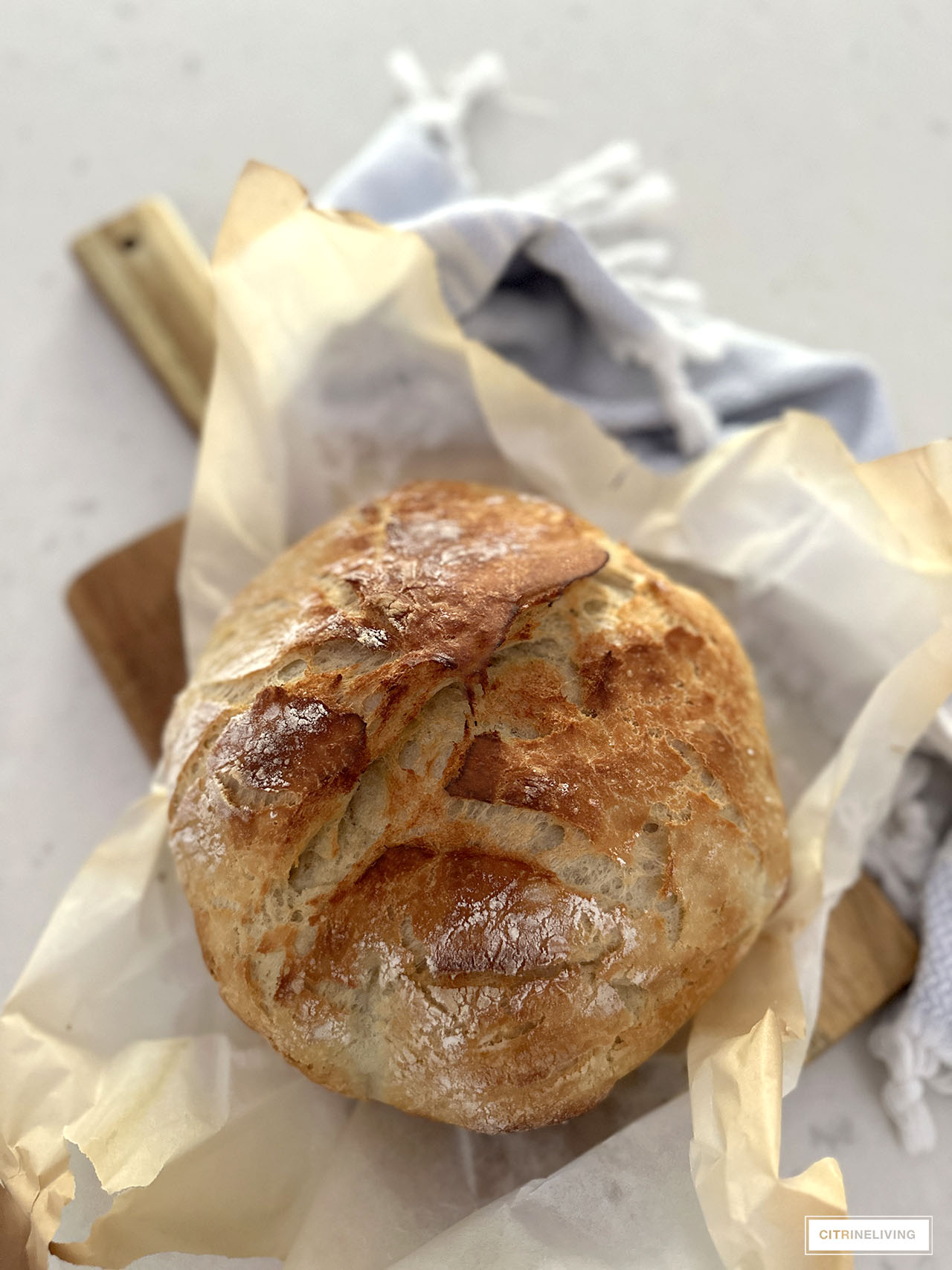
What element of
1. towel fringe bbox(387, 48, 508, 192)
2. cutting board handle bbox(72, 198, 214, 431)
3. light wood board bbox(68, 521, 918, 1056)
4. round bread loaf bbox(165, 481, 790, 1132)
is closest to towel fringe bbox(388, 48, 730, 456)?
towel fringe bbox(387, 48, 508, 192)

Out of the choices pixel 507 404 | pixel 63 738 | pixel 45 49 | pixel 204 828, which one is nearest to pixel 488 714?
pixel 204 828

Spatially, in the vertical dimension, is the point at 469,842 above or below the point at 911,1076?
above

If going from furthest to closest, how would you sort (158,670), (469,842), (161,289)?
1. (161,289)
2. (158,670)
3. (469,842)

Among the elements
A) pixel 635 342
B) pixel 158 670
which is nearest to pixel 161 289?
pixel 158 670

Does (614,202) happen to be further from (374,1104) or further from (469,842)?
(374,1104)

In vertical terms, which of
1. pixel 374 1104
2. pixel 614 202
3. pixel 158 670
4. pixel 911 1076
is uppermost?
pixel 614 202

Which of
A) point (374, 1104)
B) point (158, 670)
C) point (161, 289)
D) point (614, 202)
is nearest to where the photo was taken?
point (374, 1104)

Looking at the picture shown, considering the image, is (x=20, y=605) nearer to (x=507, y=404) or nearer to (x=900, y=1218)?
(x=507, y=404)
